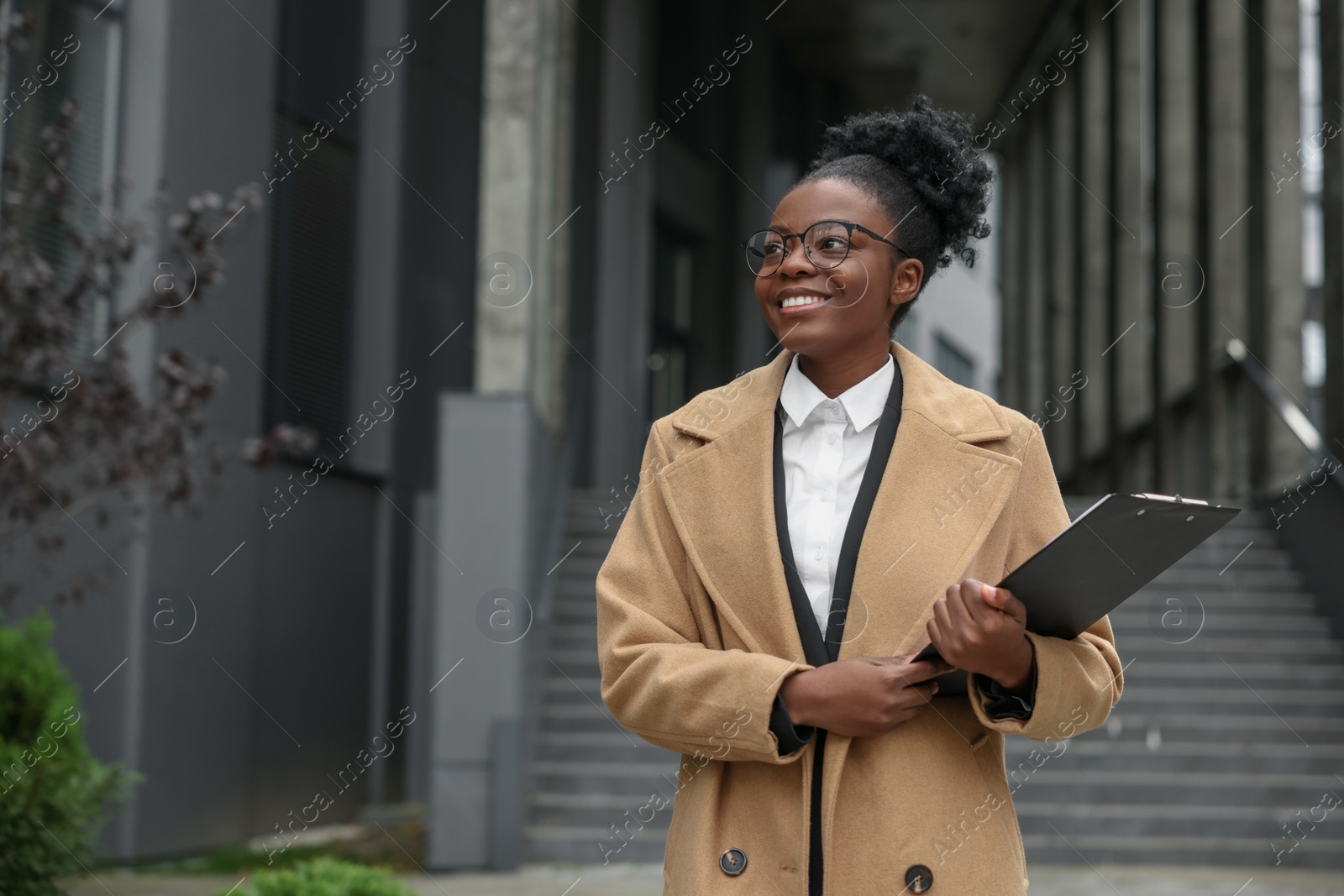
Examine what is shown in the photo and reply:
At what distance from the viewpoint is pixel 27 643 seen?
19.4 feet

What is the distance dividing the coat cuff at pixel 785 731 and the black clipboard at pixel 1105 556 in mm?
195

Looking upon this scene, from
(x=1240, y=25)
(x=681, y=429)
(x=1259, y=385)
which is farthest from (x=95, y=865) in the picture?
(x=1240, y=25)

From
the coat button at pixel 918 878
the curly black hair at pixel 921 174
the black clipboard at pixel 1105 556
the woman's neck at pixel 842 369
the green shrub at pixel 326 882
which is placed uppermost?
the curly black hair at pixel 921 174

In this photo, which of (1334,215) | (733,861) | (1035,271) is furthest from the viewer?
(1035,271)

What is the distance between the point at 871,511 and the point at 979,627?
11.9 inches

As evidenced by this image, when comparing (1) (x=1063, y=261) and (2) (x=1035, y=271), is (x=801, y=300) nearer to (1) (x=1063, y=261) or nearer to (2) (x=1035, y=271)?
(1) (x=1063, y=261)

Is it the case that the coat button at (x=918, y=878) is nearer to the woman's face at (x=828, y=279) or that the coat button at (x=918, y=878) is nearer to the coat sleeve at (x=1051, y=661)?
the coat sleeve at (x=1051, y=661)

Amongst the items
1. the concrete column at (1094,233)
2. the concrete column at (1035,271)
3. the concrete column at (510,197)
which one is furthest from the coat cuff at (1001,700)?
the concrete column at (1035,271)

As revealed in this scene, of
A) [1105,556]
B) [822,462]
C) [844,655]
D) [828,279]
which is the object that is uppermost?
[828,279]

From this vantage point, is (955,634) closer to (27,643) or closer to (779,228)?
(779,228)

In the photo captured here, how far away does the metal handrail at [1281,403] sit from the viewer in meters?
10.9

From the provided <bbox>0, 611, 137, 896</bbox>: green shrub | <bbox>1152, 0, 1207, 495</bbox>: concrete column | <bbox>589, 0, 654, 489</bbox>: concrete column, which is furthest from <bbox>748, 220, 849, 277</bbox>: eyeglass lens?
<bbox>1152, 0, 1207, 495</bbox>: concrete column

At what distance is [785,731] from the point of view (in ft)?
6.76

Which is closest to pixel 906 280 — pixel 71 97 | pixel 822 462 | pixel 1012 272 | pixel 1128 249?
pixel 822 462
